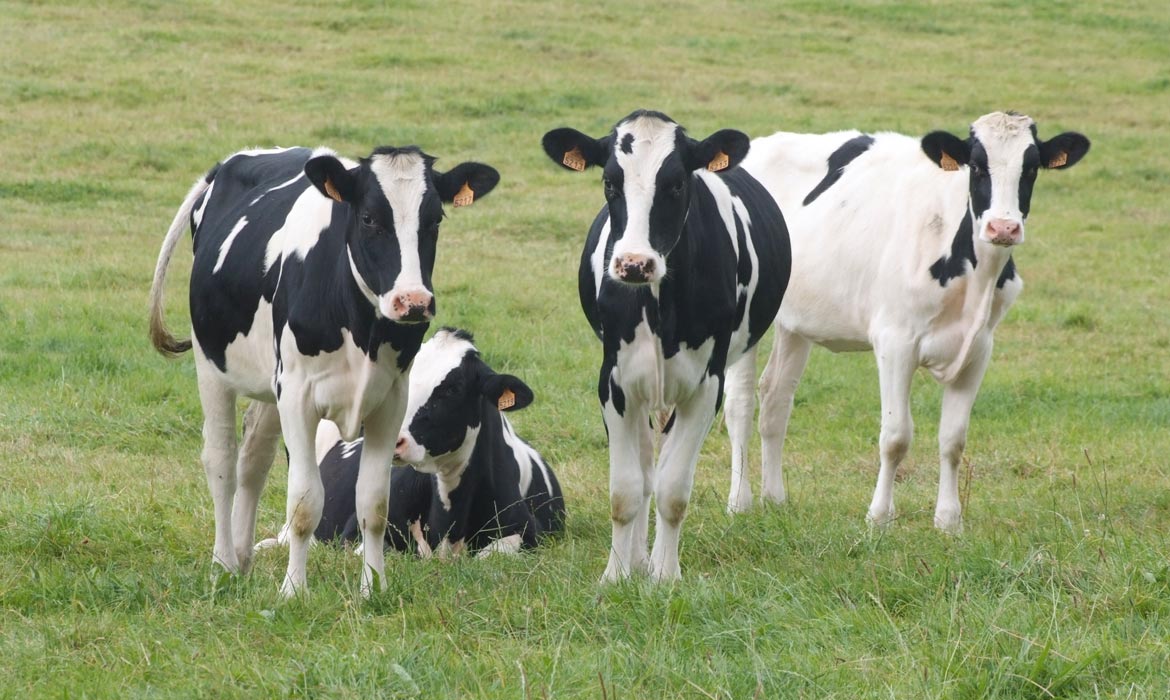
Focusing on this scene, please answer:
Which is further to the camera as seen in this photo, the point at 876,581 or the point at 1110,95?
the point at 1110,95

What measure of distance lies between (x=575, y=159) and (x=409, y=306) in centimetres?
150

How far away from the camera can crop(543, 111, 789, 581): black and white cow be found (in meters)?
6.45

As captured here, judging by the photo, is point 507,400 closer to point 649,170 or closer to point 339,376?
point 339,376

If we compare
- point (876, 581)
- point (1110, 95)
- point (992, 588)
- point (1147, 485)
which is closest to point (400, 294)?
point (876, 581)

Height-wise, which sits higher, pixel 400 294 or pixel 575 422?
pixel 400 294

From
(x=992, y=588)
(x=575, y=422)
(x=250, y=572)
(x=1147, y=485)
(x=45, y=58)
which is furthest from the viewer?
(x=45, y=58)

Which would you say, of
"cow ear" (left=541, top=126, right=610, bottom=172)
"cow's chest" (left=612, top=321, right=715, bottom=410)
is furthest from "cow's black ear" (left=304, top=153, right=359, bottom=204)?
"cow's chest" (left=612, top=321, right=715, bottom=410)

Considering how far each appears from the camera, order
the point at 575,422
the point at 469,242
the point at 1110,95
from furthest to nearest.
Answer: the point at 1110,95 < the point at 469,242 < the point at 575,422

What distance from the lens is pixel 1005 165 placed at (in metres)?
7.92

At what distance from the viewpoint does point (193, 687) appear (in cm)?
482

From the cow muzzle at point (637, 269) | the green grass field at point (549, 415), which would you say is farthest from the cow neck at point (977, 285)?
the cow muzzle at point (637, 269)

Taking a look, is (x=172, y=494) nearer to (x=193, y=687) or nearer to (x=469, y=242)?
(x=193, y=687)

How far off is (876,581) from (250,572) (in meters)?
2.75

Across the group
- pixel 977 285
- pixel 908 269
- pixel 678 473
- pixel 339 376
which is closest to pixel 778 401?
pixel 908 269
